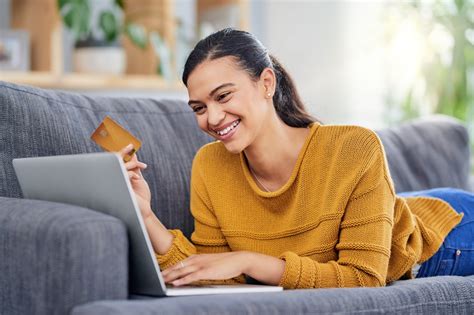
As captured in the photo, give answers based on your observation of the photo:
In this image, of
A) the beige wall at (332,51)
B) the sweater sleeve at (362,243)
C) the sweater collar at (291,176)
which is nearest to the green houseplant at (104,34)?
the beige wall at (332,51)

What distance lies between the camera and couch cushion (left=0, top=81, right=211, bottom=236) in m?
1.94

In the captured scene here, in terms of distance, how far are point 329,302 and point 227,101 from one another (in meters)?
0.53

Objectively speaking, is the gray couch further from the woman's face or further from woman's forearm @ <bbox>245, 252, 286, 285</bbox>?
the woman's face

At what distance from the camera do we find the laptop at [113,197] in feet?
4.89

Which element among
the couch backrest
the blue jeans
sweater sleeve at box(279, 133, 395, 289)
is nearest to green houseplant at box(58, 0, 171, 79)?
the couch backrest

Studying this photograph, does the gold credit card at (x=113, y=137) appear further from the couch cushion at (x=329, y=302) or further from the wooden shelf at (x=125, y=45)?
the wooden shelf at (x=125, y=45)

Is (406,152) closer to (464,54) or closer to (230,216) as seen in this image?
(230,216)

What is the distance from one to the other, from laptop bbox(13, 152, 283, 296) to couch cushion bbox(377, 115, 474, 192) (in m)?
1.25

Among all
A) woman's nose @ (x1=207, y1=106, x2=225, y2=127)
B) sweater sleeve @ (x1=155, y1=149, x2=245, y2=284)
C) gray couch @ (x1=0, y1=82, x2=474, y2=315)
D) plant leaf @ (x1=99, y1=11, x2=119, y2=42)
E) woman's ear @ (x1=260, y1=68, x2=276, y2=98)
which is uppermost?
woman's ear @ (x1=260, y1=68, x2=276, y2=98)

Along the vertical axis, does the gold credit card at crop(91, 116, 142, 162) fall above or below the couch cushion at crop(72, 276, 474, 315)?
above

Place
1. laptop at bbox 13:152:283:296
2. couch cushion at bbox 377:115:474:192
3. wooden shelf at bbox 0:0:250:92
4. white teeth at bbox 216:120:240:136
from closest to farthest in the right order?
1. laptop at bbox 13:152:283:296
2. white teeth at bbox 216:120:240:136
3. couch cushion at bbox 377:115:474:192
4. wooden shelf at bbox 0:0:250:92

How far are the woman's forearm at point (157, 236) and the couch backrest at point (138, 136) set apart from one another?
0.80ft

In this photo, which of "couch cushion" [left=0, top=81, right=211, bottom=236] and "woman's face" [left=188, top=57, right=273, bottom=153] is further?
"couch cushion" [left=0, top=81, right=211, bottom=236]

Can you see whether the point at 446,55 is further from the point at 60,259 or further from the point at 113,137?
the point at 60,259
